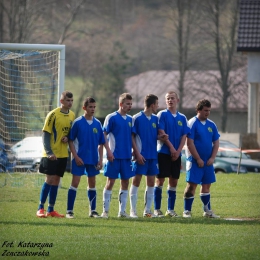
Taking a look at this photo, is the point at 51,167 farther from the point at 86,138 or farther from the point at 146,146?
the point at 146,146

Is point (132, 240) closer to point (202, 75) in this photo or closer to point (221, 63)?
point (221, 63)

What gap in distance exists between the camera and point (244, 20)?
3106 cm

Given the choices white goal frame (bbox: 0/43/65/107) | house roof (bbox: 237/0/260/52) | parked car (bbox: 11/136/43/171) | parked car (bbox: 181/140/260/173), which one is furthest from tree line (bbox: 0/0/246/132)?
white goal frame (bbox: 0/43/65/107)

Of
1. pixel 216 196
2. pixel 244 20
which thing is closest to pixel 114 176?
pixel 216 196

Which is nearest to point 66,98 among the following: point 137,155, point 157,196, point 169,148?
point 137,155

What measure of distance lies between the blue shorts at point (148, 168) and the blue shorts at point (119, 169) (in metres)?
0.12

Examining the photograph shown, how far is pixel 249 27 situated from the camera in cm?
3064

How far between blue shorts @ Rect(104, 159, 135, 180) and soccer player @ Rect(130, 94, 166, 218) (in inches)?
6.4

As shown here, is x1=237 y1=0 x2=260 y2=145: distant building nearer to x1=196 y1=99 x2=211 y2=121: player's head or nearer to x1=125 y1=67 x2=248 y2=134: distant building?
x1=125 y1=67 x2=248 y2=134: distant building

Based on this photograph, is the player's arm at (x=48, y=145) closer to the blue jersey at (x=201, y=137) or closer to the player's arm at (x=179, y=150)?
the player's arm at (x=179, y=150)

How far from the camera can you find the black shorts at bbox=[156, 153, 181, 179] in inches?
479

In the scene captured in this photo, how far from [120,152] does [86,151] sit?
0.56 m

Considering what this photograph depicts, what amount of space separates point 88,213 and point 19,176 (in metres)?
4.68

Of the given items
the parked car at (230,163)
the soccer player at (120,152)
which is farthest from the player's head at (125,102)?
the parked car at (230,163)
